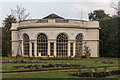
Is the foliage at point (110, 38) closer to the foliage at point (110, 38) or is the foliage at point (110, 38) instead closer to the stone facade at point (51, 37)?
the foliage at point (110, 38)

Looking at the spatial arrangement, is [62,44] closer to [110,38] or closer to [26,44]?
[26,44]

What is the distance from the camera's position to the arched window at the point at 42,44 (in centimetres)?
3556

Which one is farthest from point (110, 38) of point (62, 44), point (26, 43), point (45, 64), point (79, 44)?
point (45, 64)

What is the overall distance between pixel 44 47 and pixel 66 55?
3.61 metres

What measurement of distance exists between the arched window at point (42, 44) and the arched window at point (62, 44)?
1863mm

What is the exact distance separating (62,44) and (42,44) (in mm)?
3047

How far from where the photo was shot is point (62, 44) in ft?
117

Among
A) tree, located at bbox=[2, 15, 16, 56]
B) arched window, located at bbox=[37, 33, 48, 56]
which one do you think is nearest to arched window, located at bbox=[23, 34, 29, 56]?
arched window, located at bbox=[37, 33, 48, 56]

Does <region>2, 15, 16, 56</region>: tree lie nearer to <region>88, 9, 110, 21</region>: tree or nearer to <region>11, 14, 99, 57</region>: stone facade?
<region>11, 14, 99, 57</region>: stone facade

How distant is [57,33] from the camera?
35562mm

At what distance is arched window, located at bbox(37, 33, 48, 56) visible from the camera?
35.6m

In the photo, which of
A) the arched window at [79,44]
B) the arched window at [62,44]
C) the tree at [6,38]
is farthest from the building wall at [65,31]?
the tree at [6,38]

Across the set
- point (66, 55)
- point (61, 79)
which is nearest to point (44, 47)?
point (66, 55)

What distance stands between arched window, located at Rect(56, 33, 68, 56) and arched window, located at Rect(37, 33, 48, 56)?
6.11 feet
